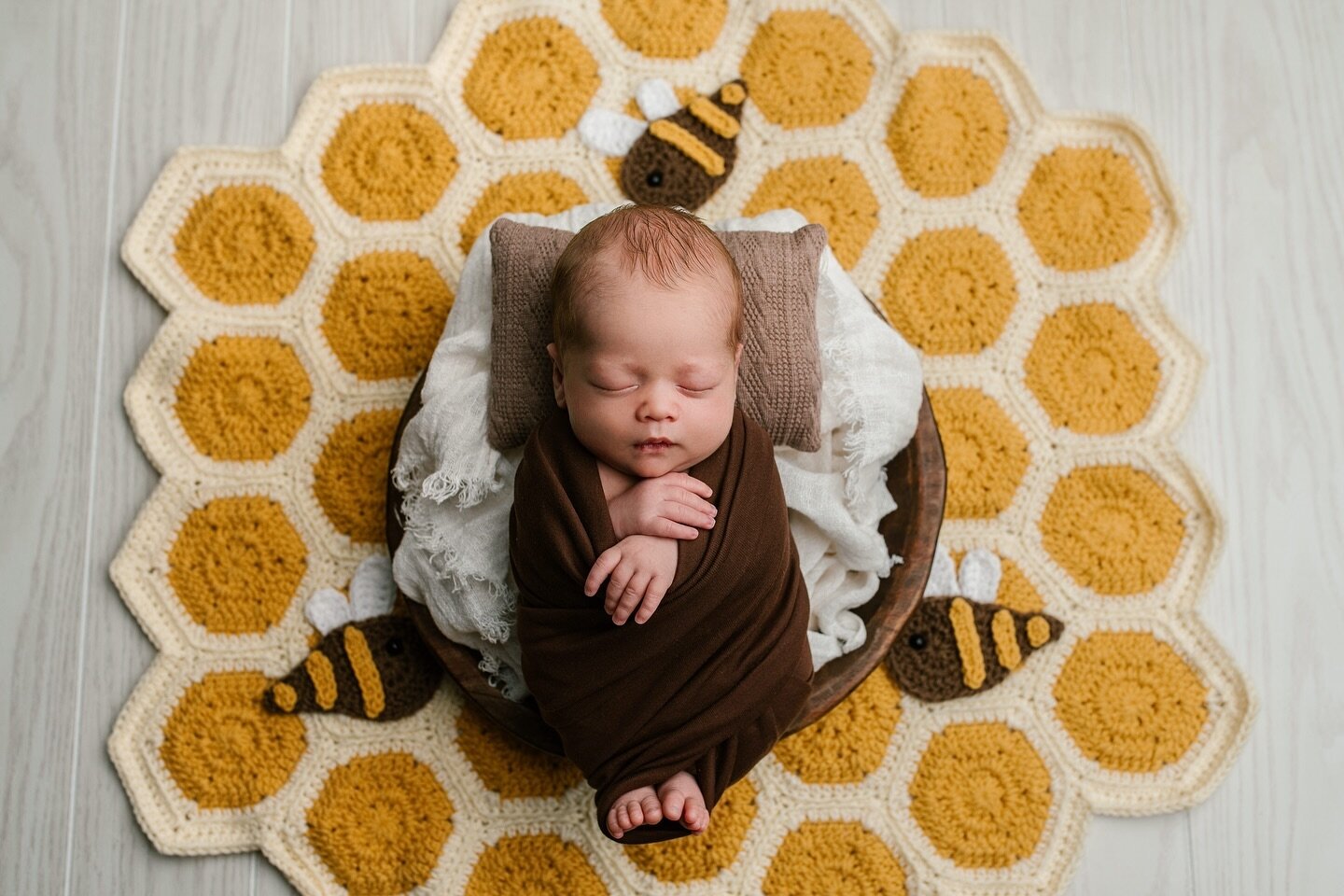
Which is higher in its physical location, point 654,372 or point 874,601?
point 654,372

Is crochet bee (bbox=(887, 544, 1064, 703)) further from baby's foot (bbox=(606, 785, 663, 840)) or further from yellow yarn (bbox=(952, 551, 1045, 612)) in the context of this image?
baby's foot (bbox=(606, 785, 663, 840))

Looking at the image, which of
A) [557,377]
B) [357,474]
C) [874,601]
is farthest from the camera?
[357,474]

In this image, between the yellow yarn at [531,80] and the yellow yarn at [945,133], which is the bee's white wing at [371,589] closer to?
the yellow yarn at [531,80]

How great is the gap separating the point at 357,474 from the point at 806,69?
729 mm

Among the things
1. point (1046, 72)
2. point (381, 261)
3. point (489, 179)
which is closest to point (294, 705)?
point (381, 261)

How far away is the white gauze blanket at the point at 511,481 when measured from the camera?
3.71 feet

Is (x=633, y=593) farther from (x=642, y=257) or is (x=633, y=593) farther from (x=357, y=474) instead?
(x=357, y=474)

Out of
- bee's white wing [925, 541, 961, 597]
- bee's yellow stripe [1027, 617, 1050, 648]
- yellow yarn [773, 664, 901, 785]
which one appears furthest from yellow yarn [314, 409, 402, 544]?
bee's yellow stripe [1027, 617, 1050, 648]

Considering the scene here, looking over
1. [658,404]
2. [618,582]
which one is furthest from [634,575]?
[658,404]

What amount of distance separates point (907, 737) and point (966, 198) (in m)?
0.64

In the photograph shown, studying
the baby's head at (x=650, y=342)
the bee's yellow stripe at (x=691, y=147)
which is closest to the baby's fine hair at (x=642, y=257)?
the baby's head at (x=650, y=342)

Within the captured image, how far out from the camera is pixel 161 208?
1.36 m

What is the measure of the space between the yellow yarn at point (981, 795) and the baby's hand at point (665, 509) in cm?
47

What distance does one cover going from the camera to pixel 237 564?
4.26 ft
